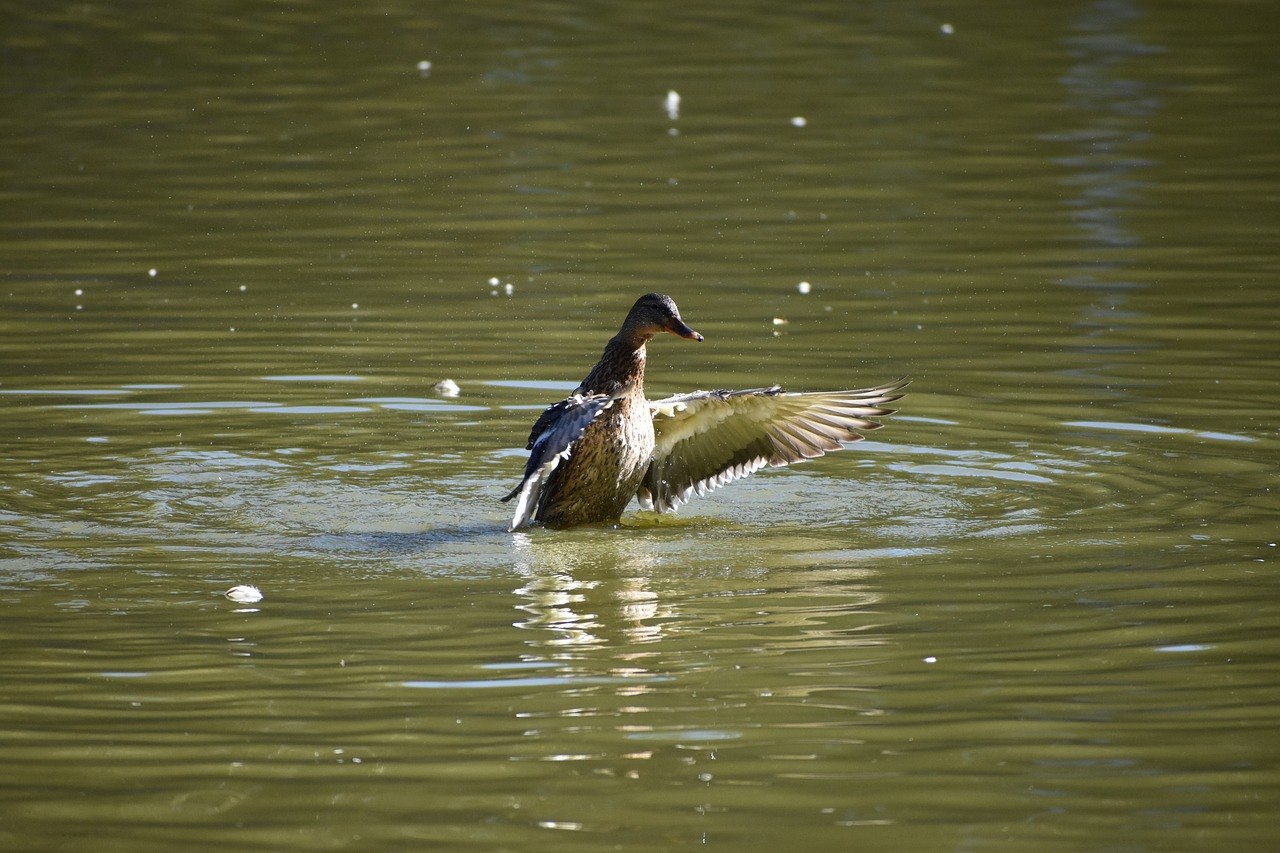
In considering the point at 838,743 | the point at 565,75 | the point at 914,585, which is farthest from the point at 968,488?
the point at 565,75

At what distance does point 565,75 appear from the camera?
19328 mm

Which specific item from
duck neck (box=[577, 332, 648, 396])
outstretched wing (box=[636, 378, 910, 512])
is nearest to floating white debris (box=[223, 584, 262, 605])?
duck neck (box=[577, 332, 648, 396])

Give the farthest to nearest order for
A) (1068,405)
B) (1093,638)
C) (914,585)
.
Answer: (1068,405), (914,585), (1093,638)

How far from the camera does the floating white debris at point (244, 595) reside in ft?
20.9

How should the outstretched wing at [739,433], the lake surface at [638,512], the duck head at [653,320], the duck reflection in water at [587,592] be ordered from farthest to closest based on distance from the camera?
the outstretched wing at [739,433]
the duck head at [653,320]
the duck reflection in water at [587,592]
the lake surface at [638,512]

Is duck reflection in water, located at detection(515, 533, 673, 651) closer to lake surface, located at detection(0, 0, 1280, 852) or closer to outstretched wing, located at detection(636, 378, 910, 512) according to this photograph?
lake surface, located at detection(0, 0, 1280, 852)

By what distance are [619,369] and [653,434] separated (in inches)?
15.0

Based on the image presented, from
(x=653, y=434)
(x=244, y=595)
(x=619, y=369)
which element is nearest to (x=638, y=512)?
(x=653, y=434)

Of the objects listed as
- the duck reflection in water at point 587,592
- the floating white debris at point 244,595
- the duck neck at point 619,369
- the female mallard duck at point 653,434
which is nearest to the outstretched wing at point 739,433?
the female mallard duck at point 653,434

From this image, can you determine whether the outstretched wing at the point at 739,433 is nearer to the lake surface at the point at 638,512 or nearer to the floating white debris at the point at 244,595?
the lake surface at the point at 638,512

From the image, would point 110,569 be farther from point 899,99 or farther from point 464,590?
point 899,99

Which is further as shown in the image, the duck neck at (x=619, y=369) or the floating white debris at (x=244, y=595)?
the duck neck at (x=619, y=369)

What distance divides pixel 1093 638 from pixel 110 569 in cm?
354

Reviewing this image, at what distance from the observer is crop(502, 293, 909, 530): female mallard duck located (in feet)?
25.2
